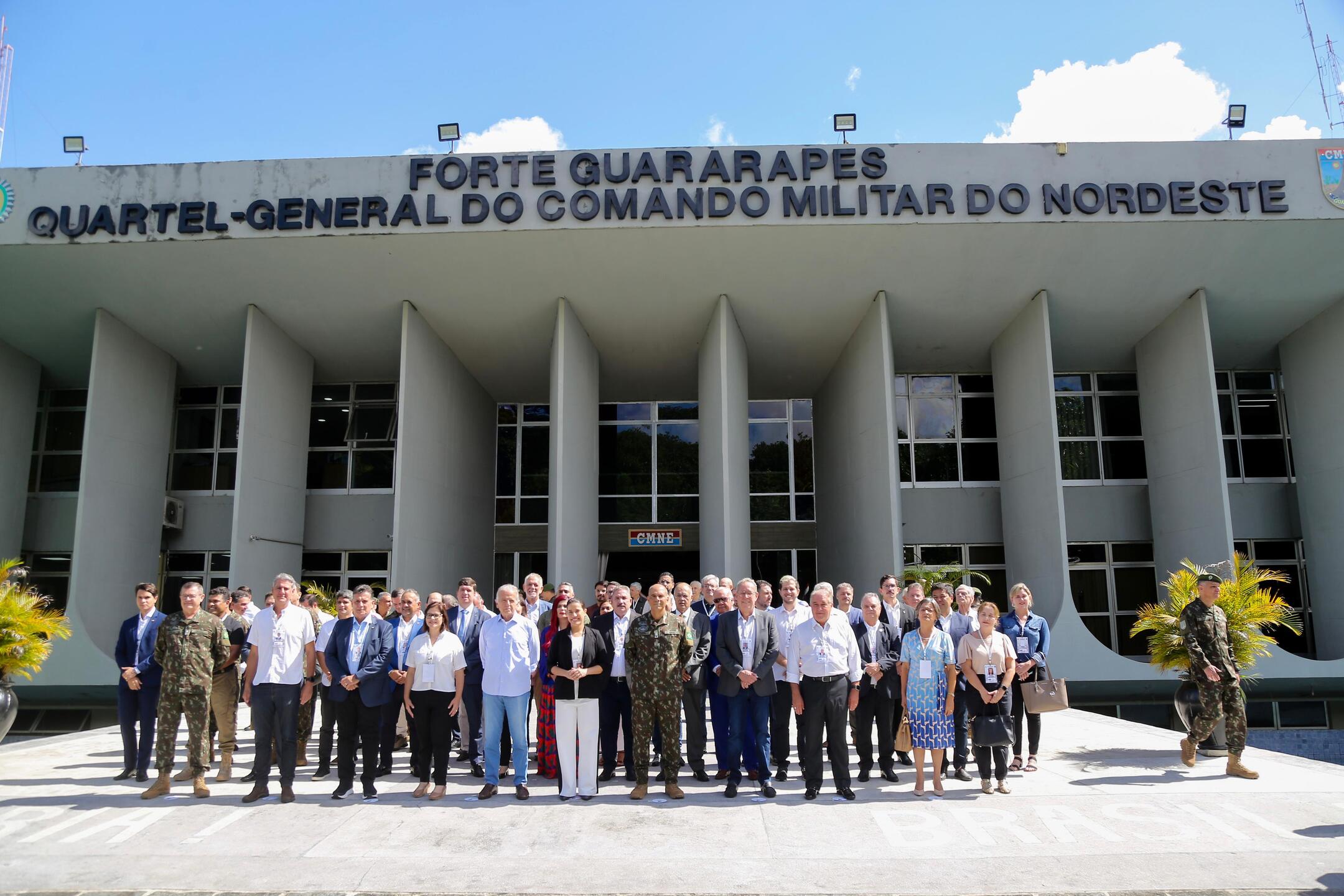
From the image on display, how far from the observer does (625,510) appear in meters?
21.1

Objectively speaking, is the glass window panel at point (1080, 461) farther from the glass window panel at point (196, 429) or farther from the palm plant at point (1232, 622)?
the glass window panel at point (196, 429)

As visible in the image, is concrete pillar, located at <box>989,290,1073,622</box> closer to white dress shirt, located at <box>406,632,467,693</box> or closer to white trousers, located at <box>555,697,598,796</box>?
white trousers, located at <box>555,697,598,796</box>

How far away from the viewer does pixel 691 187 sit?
13.9 meters

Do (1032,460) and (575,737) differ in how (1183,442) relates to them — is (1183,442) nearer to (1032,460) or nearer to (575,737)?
(1032,460)

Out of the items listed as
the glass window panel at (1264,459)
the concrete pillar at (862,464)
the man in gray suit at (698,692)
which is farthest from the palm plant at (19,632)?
the glass window panel at (1264,459)

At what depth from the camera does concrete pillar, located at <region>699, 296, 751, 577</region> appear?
15750 mm

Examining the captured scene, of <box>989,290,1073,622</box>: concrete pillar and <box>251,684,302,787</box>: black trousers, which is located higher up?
<box>989,290,1073,622</box>: concrete pillar

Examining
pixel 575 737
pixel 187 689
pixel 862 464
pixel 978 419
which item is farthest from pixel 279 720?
pixel 978 419

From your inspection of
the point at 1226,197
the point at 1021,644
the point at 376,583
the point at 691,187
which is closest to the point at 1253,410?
the point at 1226,197

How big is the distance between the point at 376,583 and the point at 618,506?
5759mm

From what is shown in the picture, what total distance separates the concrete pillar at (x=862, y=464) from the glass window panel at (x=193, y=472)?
14.0 m

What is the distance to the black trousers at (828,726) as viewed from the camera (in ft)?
21.2

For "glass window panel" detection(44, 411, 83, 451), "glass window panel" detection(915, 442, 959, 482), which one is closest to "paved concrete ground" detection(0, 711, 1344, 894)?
"glass window panel" detection(915, 442, 959, 482)

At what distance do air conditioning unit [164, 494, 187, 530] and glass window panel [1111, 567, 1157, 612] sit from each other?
794 inches
